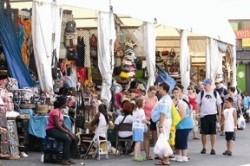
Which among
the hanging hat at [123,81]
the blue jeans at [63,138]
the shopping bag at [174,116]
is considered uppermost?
the hanging hat at [123,81]

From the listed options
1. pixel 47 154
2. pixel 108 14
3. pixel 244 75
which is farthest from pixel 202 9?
pixel 244 75

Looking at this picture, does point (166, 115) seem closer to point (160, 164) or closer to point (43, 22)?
point (160, 164)

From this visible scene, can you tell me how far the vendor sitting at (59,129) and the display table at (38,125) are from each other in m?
1.04

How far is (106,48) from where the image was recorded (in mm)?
14656

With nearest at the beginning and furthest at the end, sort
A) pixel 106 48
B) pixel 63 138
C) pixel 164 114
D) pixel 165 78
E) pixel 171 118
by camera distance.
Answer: pixel 63 138 < pixel 164 114 < pixel 171 118 < pixel 106 48 < pixel 165 78

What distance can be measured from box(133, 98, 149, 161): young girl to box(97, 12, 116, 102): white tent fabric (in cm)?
164

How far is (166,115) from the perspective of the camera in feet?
40.5

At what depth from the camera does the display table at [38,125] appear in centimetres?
1329

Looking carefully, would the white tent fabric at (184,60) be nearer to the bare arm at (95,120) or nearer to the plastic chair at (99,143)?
the bare arm at (95,120)

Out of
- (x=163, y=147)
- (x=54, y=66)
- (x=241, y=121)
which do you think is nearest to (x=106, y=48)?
(x=54, y=66)

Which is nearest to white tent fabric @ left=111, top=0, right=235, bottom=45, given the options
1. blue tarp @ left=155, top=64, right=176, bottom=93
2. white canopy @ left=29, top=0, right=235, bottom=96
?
white canopy @ left=29, top=0, right=235, bottom=96

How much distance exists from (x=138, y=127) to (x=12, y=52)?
3.34 meters

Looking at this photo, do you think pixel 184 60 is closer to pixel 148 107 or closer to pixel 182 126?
pixel 148 107

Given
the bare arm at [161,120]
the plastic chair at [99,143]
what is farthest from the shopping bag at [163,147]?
the plastic chair at [99,143]
